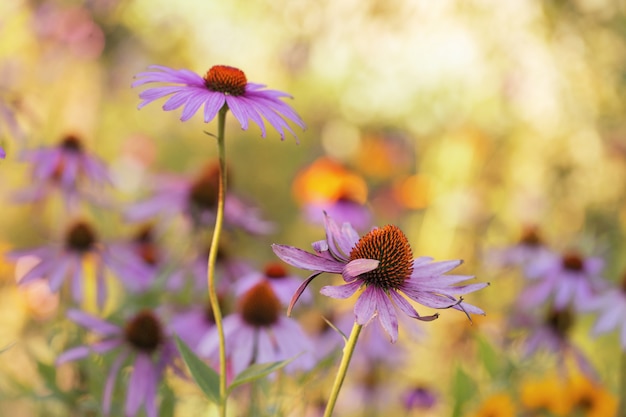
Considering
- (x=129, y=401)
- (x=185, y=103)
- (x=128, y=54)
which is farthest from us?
(x=128, y=54)

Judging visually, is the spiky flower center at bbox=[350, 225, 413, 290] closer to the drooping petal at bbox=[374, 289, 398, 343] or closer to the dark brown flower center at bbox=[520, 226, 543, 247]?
the drooping petal at bbox=[374, 289, 398, 343]

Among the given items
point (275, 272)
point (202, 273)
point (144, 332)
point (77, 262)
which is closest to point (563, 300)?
point (275, 272)

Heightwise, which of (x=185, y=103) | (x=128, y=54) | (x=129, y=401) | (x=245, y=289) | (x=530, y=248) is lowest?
(x=129, y=401)

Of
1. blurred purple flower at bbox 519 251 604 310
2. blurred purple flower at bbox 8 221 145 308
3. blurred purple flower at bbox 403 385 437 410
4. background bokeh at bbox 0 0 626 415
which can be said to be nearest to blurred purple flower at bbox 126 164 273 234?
blurred purple flower at bbox 8 221 145 308

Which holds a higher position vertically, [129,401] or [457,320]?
[457,320]

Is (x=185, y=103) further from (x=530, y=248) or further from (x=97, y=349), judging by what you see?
(x=530, y=248)

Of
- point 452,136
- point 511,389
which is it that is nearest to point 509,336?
point 511,389

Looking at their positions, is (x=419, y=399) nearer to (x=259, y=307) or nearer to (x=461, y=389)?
(x=461, y=389)
